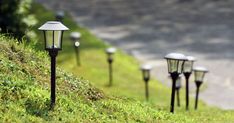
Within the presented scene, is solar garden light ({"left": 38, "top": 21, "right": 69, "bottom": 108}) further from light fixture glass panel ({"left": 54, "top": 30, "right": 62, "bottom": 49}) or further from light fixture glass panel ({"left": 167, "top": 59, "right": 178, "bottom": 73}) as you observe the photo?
light fixture glass panel ({"left": 167, "top": 59, "right": 178, "bottom": 73})

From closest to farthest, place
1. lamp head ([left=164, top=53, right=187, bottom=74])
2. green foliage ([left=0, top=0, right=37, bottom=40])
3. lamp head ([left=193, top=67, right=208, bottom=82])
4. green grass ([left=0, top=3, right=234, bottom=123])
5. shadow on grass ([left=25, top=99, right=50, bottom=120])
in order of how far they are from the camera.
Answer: shadow on grass ([left=25, top=99, right=50, bottom=120])
green grass ([left=0, top=3, right=234, bottom=123])
lamp head ([left=164, top=53, right=187, bottom=74])
lamp head ([left=193, top=67, right=208, bottom=82])
green foliage ([left=0, top=0, right=37, bottom=40])

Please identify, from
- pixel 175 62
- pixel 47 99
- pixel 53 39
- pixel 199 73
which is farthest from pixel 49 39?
pixel 199 73

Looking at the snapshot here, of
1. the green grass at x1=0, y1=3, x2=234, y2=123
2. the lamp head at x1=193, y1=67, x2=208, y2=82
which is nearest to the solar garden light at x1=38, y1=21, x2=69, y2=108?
the green grass at x1=0, y1=3, x2=234, y2=123

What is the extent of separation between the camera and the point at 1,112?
11.2 m

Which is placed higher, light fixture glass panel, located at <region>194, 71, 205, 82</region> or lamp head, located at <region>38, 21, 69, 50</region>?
lamp head, located at <region>38, 21, 69, 50</region>

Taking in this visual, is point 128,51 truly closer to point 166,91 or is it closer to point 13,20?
point 166,91

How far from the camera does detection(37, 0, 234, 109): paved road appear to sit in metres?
38.8

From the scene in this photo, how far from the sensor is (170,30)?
5250cm

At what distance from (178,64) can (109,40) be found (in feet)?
110

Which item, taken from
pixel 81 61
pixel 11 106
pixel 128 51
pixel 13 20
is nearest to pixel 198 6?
pixel 128 51

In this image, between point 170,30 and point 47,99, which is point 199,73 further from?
point 170,30

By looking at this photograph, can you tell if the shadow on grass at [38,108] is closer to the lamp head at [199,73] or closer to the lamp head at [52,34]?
the lamp head at [52,34]

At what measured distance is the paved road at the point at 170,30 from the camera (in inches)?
1526

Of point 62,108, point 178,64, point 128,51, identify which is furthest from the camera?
point 128,51
